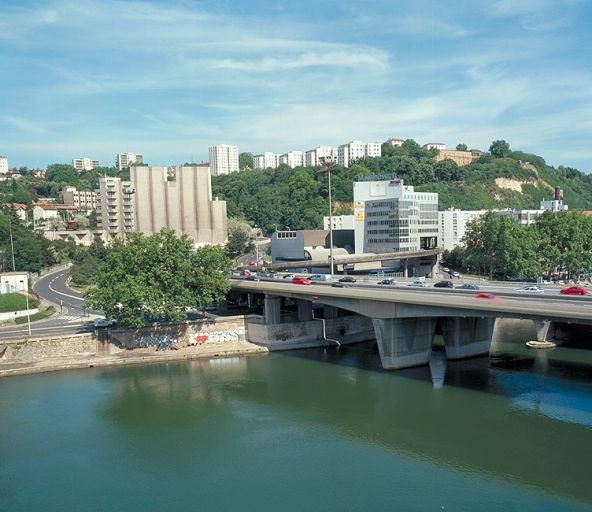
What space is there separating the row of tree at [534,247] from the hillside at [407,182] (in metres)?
A: 44.0

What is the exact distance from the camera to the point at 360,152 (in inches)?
7785

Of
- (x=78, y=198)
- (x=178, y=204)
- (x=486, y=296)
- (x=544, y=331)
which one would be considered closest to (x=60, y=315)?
(x=486, y=296)

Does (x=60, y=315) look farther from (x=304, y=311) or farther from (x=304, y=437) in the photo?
(x=304, y=437)

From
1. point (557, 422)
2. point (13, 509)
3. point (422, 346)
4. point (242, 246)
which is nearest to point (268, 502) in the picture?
point (13, 509)

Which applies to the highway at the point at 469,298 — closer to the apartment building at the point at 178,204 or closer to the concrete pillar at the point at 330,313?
the concrete pillar at the point at 330,313

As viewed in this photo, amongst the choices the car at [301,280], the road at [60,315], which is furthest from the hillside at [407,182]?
the car at [301,280]

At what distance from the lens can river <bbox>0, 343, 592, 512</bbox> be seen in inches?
931

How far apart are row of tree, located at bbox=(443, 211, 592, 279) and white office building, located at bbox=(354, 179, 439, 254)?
27.8 ft

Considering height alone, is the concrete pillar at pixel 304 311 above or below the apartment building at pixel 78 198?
below

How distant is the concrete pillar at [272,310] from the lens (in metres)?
49.2

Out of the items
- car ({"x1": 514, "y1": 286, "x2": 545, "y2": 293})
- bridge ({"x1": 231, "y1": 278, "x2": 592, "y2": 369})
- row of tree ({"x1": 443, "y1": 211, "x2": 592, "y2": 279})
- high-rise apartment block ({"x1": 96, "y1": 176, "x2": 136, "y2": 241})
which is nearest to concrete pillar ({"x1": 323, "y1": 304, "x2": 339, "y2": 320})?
bridge ({"x1": 231, "y1": 278, "x2": 592, "y2": 369})

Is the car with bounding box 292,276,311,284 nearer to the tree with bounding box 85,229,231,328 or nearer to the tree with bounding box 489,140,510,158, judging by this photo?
the tree with bounding box 85,229,231,328

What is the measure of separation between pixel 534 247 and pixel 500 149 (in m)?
104

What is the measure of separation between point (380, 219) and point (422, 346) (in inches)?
1783
